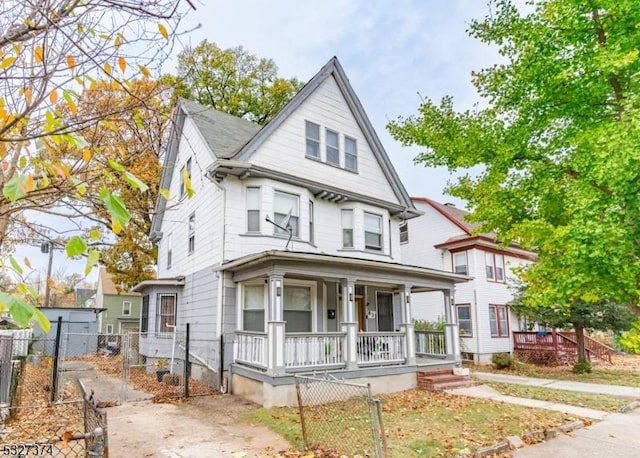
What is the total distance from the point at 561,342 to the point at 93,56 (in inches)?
922

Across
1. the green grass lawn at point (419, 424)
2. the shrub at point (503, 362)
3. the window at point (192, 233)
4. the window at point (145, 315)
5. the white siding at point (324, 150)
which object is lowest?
the shrub at point (503, 362)

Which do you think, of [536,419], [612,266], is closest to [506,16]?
[612,266]

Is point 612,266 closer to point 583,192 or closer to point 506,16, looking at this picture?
point 583,192

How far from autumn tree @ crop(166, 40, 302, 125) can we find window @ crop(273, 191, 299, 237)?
12374 mm

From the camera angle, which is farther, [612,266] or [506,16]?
[506,16]

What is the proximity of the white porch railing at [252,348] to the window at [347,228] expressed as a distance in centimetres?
490

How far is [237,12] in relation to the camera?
144 inches

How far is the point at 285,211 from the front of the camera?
12.7 metres

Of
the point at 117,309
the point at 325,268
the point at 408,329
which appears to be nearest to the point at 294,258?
the point at 325,268

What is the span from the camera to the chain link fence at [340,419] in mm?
5191

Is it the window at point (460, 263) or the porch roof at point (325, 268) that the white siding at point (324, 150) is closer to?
the porch roof at point (325, 268)

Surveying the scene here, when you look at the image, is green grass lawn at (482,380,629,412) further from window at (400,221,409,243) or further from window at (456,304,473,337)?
window at (400,221,409,243)

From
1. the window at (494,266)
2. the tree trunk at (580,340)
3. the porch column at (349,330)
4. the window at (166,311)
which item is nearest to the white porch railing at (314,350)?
the porch column at (349,330)

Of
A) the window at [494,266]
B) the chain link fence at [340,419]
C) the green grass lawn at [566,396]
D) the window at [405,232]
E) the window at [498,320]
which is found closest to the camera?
the chain link fence at [340,419]
